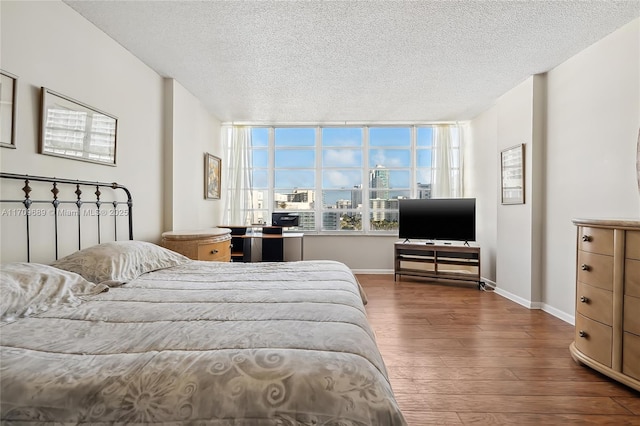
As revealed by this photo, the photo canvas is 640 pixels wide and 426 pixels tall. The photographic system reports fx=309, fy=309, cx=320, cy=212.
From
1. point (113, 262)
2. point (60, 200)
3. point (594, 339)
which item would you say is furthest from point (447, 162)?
point (60, 200)

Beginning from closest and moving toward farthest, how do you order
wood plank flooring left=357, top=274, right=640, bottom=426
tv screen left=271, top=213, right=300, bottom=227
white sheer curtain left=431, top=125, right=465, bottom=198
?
wood plank flooring left=357, top=274, right=640, bottom=426 < tv screen left=271, top=213, right=300, bottom=227 < white sheer curtain left=431, top=125, right=465, bottom=198

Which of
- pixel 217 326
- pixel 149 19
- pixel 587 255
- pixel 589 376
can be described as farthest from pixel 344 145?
pixel 217 326

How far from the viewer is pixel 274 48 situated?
110 inches

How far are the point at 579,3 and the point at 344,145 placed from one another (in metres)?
3.59

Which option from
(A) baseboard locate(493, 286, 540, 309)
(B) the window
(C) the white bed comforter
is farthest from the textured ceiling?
(A) baseboard locate(493, 286, 540, 309)

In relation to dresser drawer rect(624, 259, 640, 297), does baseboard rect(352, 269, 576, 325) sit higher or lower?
lower

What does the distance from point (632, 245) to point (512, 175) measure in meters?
2.18

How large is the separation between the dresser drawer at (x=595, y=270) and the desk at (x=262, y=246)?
11.4ft

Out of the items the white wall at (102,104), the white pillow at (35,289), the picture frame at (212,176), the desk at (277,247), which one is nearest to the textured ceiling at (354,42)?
the white wall at (102,104)

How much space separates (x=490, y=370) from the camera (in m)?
2.12

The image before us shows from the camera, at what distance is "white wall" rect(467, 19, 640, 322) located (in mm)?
2543

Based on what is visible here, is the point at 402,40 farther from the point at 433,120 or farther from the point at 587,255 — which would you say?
the point at 433,120

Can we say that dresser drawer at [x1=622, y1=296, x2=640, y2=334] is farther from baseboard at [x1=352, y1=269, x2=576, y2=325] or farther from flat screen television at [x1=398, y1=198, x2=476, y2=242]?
flat screen television at [x1=398, y1=198, x2=476, y2=242]

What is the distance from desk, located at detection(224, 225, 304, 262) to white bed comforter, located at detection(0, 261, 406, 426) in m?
3.47
